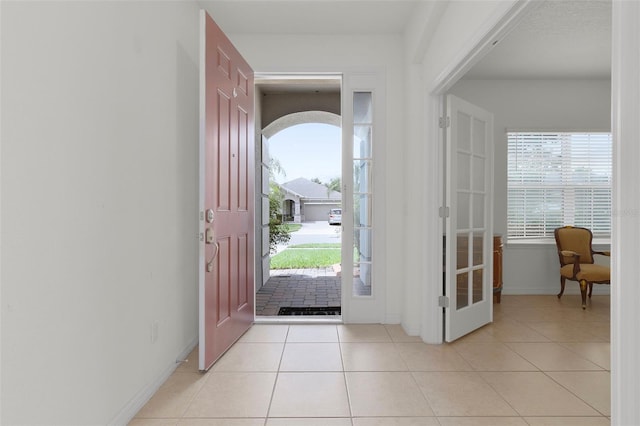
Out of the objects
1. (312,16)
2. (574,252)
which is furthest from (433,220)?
(574,252)

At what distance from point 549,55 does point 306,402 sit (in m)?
4.36

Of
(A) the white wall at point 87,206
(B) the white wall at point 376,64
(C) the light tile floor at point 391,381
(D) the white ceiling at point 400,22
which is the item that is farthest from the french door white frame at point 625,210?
(B) the white wall at point 376,64

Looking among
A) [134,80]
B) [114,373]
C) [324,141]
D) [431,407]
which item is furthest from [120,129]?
[324,141]

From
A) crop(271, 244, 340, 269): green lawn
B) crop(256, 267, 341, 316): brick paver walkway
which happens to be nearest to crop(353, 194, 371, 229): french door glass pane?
crop(256, 267, 341, 316): brick paver walkway

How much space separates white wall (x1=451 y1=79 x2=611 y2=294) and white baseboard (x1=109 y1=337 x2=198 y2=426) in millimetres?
4199

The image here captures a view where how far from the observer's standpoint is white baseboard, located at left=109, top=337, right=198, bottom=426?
6.19 ft

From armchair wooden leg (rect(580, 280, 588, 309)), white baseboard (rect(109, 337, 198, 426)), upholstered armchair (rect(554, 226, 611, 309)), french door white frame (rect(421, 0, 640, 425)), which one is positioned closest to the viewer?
french door white frame (rect(421, 0, 640, 425))

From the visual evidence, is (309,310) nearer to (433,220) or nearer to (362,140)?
(433,220)

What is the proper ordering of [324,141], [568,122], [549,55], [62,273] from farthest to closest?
[324,141]
[568,122]
[549,55]
[62,273]

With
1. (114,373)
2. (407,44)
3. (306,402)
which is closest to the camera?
(114,373)

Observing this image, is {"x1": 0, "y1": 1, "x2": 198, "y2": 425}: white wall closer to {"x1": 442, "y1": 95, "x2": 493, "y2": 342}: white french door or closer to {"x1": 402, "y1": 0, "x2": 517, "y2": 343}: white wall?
{"x1": 402, "y1": 0, "x2": 517, "y2": 343}: white wall

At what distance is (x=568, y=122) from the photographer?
193 inches

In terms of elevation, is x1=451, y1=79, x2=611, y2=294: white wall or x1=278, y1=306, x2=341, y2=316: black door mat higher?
x1=451, y1=79, x2=611, y2=294: white wall

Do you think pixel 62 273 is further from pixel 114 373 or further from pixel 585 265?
pixel 585 265
